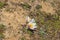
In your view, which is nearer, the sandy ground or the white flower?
the sandy ground

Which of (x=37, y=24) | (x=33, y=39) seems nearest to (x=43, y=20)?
(x=37, y=24)

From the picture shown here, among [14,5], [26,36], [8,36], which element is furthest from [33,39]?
[14,5]

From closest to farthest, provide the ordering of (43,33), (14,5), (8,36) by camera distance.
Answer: (8,36)
(43,33)
(14,5)

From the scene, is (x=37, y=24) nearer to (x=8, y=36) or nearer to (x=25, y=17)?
(x=25, y=17)

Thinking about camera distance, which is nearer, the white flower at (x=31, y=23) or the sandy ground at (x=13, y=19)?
the sandy ground at (x=13, y=19)

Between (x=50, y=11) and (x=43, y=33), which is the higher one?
(x=50, y=11)

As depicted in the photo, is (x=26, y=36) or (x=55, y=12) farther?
(x=55, y=12)

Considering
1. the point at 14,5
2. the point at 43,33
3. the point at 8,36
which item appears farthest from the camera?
the point at 14,5

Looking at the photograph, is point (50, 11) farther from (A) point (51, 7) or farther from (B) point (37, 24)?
(B) point (37, 24)

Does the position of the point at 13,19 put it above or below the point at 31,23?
above
